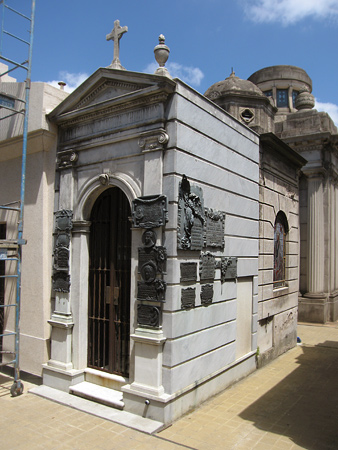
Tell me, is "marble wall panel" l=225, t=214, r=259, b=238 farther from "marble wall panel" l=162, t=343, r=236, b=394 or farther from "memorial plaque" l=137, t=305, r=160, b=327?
"memorial plaque" l=137, t=305, r=160, b=327

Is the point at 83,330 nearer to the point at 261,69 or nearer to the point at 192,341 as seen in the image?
the point at 192,341

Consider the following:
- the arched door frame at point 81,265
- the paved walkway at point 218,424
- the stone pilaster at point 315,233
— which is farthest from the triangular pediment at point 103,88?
the stone pilaster at point 315,233

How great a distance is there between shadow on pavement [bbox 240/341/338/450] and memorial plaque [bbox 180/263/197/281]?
92.4 inches

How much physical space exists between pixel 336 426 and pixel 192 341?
Result: 252 centimetres

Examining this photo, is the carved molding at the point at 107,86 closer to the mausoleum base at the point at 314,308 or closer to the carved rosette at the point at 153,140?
the carved rosette at the point at 153,140

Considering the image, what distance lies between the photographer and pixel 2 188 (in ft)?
28.2

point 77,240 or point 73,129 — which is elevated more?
point 73,129

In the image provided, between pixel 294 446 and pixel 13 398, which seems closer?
pixel 294 446

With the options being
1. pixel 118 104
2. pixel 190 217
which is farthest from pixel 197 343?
pixel 118 104

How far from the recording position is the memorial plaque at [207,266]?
6879 mm

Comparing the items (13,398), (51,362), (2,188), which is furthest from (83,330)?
(2,188)

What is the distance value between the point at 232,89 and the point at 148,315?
401 inches

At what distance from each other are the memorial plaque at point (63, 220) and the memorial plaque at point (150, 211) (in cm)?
162

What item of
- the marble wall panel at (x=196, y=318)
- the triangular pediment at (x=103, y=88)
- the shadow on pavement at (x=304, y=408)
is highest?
the triangular pediment at (x=103, y=88)
